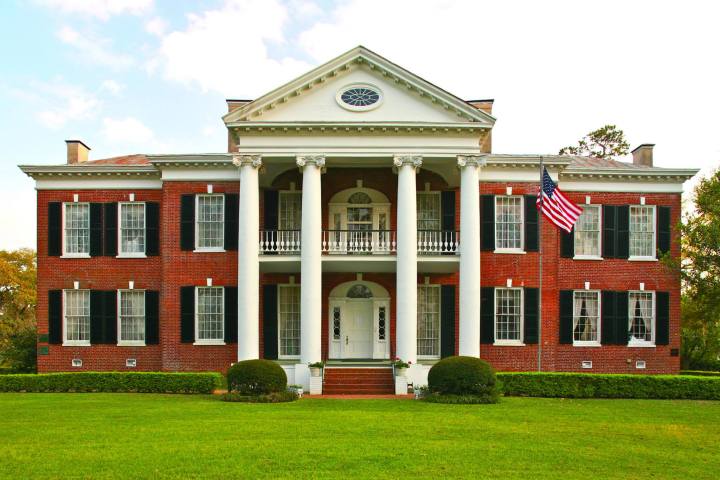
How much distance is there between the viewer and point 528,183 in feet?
87.5

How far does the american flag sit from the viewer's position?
22781 mm

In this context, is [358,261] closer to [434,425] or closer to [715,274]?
[434,425]

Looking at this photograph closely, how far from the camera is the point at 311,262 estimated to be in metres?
24.0

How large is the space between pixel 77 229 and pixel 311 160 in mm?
10246

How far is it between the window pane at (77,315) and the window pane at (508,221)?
53.6 feet

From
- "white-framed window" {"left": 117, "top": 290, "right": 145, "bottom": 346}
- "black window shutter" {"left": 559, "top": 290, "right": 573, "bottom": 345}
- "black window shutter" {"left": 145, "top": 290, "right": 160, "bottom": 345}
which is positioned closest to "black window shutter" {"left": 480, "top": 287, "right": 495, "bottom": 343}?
"black window shutter" {"left": 559, "top": 290, "right": 573, "bottom": 345}

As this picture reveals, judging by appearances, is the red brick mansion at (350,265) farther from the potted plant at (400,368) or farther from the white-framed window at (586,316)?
the potted plant at (400,368)

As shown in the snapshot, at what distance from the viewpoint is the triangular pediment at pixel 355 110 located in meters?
23.7

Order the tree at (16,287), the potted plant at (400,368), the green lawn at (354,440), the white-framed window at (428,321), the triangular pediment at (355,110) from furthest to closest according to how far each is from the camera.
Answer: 1. the tree at (16,287)
2. the white-framed window at (428,321)
3. the triangular pediment at (355,110)
4. the potted plant at (400,368)
5. the green lawn at (354,440)

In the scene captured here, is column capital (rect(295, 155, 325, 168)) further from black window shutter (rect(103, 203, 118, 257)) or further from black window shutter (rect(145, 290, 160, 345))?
black window shutter (rect(103, 203, 118, 257))

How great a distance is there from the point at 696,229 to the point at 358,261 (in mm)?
12732

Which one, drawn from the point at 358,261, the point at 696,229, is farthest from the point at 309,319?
the point at 696,229

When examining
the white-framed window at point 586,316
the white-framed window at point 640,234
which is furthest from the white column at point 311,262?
the white-framed window at point 640,234

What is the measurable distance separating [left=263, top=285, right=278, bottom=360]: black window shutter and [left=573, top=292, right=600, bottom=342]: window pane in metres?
11.8
